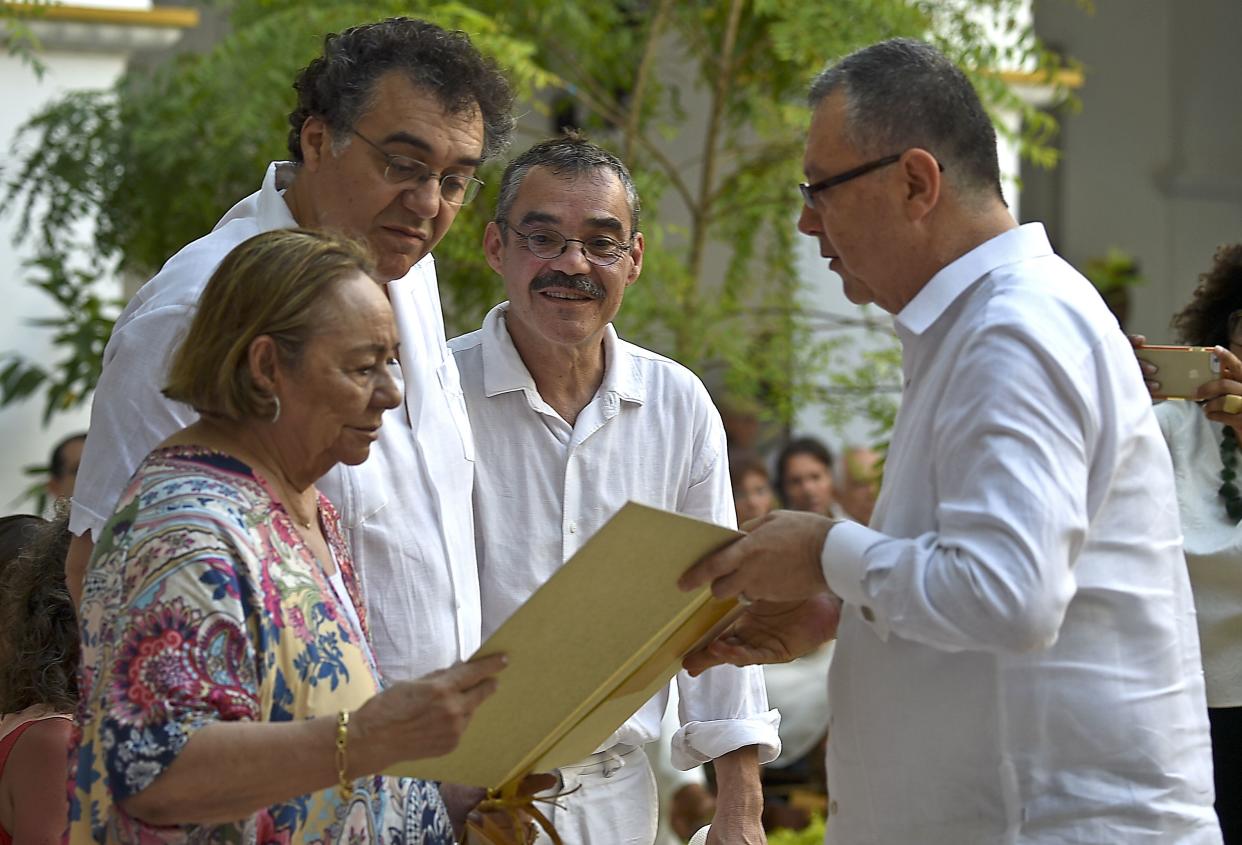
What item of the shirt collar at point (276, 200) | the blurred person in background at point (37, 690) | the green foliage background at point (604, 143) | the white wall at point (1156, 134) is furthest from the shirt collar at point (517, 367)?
the white wall at point (1156, 134)

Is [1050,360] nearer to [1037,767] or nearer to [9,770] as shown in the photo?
[1037,767]

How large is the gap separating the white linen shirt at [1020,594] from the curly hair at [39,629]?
4.92 ft

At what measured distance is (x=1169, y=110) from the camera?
478 inches

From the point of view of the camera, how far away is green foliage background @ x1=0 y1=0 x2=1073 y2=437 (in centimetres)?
626

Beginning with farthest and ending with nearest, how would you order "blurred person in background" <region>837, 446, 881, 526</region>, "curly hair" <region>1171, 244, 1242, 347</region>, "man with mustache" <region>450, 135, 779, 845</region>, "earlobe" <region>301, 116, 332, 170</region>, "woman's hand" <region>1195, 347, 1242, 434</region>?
1. "blurred person in background" <region>837, 446, 881, 526</region>
2. "curly hair" <region>1171, 244, 1242, 347</region>
3. "woman's hand" <region>1195, 347, 1242, 434</region>
4. "man with mustache" <region>450, 135, 779, 845</region>
5. "earlobe" <region>301, 116, 332, 170</region>

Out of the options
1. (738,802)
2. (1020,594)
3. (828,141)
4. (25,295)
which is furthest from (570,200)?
(25,295)

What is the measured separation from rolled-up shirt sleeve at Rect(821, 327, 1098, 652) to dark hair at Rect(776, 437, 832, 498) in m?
5.53

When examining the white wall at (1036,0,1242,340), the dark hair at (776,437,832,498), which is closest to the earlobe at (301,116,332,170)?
the dark hair at (776,437,832,498)

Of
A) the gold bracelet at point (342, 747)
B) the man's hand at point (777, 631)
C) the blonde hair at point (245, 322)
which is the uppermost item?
the blonde hair at point (245, 322)

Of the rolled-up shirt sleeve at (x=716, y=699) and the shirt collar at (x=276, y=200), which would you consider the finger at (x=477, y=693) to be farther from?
the rolled-up shirt sleeve at (x=716, y=699)

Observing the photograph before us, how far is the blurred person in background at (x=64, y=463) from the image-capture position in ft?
21.6

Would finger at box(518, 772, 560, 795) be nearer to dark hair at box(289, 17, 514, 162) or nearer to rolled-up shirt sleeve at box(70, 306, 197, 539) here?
rolled-up shirt sleeve at box(70, 306, 197, 539)

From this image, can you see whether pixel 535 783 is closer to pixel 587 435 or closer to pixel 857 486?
pixel 587 435

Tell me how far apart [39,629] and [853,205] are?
170 centimetres
